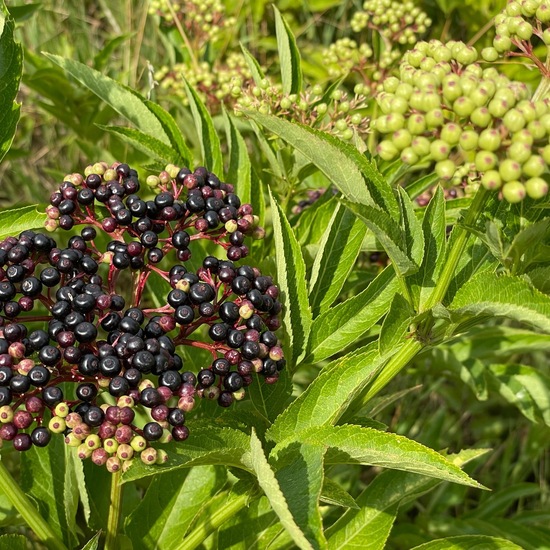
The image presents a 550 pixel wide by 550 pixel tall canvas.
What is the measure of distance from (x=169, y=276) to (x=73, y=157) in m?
3.66

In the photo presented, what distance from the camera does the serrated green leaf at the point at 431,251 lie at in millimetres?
2291

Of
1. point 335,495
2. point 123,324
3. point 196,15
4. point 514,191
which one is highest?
point 196,15

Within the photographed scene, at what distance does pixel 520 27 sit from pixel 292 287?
113 cm

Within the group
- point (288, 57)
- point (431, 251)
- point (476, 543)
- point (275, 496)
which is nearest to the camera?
point (275, 496)

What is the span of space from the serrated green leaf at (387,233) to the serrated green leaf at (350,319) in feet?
1.22

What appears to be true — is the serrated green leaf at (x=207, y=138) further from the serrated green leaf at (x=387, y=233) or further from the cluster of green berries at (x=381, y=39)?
the cluster of green berries at (x=381, y=39)

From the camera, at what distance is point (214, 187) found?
2670 mm

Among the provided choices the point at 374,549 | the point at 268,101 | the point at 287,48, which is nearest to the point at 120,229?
the point at 268,101

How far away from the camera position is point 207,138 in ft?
9.91

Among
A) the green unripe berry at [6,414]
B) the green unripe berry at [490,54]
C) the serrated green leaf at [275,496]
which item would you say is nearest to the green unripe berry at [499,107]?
the green unripe berry at [490,54]

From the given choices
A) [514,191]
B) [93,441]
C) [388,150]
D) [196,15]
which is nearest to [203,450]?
[93,441]

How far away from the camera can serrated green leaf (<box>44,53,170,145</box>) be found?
9.88 feet

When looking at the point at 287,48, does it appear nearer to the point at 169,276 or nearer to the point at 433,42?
the point at 433,42

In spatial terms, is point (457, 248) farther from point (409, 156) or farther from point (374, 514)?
point (374, 514)
